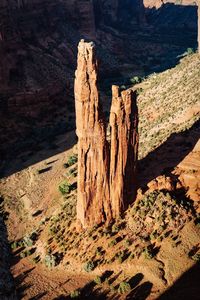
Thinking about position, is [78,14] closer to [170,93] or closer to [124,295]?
[170,93]

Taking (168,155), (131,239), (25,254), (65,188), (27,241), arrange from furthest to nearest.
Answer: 1. (65,188)
2. (168,155)
3. (27,241)
4. (25,254)
5. (131,239)

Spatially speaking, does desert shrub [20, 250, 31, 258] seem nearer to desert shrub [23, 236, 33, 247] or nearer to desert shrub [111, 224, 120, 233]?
desert shrub [23, 236, 33, 247]

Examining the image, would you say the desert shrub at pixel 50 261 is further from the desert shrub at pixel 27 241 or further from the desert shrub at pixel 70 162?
the desert shrub at pixel 70 162

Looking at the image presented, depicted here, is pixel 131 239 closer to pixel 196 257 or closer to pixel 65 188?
pixel 196 257

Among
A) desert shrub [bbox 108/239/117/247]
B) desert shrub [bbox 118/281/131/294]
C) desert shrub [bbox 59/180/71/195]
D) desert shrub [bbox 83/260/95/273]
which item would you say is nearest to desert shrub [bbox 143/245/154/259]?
desert shrub [bbox 108/239/117/247]

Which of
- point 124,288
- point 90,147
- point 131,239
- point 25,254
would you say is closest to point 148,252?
point 131,239
